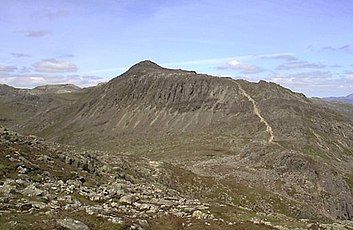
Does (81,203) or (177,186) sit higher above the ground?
(81,203)

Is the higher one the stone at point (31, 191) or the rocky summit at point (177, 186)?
the stone at point (31, 191)

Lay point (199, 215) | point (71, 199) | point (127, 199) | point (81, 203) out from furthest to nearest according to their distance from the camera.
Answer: point (127, 199) < point (199, 215) < point (71, 199) < point (81, 203)

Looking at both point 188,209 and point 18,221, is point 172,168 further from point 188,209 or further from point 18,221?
point 18,221

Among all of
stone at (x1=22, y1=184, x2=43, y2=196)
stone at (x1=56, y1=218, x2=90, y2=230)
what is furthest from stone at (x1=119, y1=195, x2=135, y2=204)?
stone at (x1=56, y1=218, x2=90, y2=230)

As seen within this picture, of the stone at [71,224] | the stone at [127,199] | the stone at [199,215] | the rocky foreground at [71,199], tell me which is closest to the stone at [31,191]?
the rocky foreground at [71,199]

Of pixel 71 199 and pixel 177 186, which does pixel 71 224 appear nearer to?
pixel 71 199

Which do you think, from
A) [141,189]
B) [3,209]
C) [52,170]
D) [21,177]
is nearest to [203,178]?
[141,189]

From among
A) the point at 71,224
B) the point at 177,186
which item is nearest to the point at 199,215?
the point at 71,224

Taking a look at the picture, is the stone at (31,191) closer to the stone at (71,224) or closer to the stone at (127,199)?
the stone at (127,199)

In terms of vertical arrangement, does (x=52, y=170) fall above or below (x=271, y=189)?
above
